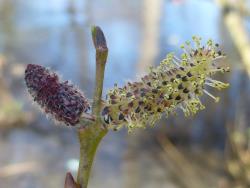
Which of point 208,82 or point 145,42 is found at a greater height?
point 145,42

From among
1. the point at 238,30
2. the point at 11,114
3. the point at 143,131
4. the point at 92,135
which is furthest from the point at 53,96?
the point at 11,114

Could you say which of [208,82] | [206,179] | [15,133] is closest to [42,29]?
[15,133]

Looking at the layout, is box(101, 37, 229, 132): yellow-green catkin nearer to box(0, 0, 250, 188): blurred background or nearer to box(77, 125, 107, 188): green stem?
box(77, 125, 107, 188): green stem

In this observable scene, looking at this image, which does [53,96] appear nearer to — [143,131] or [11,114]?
[143,131]

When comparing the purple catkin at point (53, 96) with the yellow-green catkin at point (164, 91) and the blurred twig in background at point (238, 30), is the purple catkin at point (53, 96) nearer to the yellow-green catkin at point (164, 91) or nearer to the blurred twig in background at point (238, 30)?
the yellow-green catkin at point (164, 91)

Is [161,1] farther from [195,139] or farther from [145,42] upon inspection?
[195,139]

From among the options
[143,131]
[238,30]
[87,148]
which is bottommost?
[87,148]
